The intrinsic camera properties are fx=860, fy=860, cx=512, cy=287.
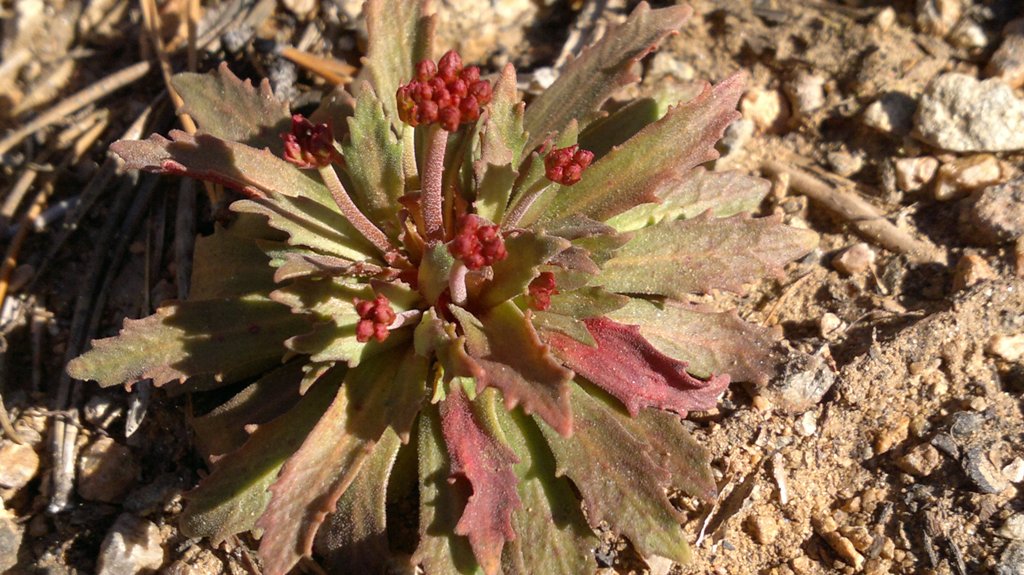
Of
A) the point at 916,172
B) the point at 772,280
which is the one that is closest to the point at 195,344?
the point at 772,280

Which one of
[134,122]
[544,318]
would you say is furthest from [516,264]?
[134,122]

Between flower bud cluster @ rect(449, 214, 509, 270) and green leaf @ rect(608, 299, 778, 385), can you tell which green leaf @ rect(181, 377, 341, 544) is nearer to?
flower bud cluster @ rect(449, 214, 509, 270)

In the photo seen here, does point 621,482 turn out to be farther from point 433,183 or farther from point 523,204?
point 433,183

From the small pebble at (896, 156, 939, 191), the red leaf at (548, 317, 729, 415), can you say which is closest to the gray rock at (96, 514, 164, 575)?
the red leaf at (548, 317, 729, 415)

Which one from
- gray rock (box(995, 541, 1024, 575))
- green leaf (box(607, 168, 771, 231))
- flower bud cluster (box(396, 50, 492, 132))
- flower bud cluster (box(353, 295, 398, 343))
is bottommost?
gray rock (box(995, 541, 1024, 575))

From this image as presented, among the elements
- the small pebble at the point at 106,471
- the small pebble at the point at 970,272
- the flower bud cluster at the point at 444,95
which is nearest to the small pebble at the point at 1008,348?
the small pebble at the point at 970,272

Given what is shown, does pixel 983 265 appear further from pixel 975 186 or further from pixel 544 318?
pixel 544 318
